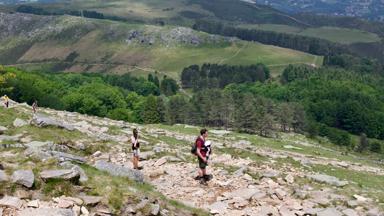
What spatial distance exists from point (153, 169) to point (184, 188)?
5.03 meters

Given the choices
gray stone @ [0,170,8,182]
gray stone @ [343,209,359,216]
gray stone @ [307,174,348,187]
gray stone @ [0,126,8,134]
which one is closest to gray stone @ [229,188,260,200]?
gray stone @ [343,209,359,216]

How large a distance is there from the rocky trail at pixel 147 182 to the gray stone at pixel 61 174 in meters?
0.05

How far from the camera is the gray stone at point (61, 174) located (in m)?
22.7

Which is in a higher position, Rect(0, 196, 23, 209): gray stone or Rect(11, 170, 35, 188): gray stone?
Rect(11, 170, 35, 188): gray stone

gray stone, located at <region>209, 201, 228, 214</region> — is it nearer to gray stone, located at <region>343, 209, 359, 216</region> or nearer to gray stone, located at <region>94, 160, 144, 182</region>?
gray stone, located at <region>94, 160, 144, 182</region>

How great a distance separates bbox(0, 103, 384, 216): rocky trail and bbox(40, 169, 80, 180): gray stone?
5cm

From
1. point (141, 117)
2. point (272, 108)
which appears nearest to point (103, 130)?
point (141, 117)

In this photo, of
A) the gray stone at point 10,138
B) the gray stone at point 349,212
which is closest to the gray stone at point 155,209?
the gray stone at point 349,212

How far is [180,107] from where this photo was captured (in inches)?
6486

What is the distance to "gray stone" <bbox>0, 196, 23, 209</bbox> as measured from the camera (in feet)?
66.7

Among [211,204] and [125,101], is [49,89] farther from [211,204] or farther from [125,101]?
[211,204]

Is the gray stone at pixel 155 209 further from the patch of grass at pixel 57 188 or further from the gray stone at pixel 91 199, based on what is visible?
the patch of grass at pixel 57 188

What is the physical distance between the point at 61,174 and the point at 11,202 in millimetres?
2985

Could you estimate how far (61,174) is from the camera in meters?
22.9
